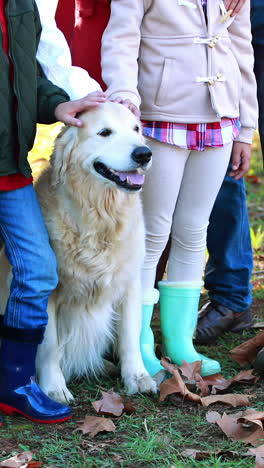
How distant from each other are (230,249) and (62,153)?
1426 mm

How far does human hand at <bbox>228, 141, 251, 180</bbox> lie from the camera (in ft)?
11.7

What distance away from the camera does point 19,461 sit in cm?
242

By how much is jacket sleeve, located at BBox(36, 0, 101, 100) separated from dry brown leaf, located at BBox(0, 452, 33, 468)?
1.39 metres

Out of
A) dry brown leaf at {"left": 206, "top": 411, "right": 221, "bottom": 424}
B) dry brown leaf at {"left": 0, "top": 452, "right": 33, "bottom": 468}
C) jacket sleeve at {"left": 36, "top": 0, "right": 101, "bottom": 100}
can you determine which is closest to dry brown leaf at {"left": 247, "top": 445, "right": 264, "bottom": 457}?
dry brown leaf at {"left": 206, "top": 411, "right": 221, "bottom": 424}

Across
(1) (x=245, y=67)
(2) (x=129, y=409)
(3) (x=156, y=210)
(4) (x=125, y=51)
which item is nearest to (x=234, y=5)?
(1) (x=245, y=67)

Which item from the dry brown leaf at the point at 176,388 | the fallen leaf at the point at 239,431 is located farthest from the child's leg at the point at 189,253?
the fallen leaf at the point at 239,431

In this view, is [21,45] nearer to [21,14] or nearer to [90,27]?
[21,14]

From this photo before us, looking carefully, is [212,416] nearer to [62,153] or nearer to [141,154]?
[141,154]

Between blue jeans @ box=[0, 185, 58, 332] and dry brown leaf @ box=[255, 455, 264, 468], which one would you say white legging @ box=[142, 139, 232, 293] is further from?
dry brown leaf @ box=[255, 455, 264, 468]

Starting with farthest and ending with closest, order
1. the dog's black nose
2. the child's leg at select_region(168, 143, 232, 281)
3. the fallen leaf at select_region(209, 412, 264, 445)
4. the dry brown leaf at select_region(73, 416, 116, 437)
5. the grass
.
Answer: the child's leg at select_region(168, 143, 232, 281)
the dog's black nose
the dry brown leaf at select_region(73, 416, 116, 437)
the fallen leaf at select_region(209, 412, 264, 445)
the grass

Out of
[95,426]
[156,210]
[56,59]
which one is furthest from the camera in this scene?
[156,210]

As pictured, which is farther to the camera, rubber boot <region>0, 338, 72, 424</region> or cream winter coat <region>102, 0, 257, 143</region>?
cream winter coat <region>102, 0, 257, 143</region>

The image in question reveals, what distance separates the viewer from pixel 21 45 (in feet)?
8.87

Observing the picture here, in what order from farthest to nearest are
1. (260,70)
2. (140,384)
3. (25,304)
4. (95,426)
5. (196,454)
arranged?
(260,70) < (140,384) < (25,304) < (95,426) < (196,454)
